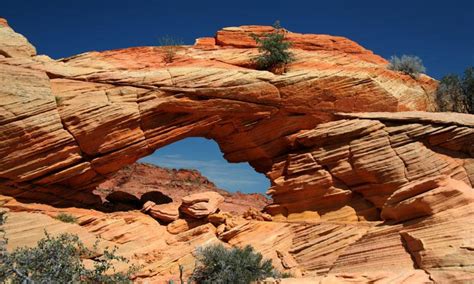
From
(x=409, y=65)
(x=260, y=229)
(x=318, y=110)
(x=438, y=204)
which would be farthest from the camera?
(x=409, y=65)

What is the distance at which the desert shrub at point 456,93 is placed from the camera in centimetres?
2094

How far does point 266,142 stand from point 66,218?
870cm

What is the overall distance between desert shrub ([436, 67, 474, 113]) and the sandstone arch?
5.58 ft

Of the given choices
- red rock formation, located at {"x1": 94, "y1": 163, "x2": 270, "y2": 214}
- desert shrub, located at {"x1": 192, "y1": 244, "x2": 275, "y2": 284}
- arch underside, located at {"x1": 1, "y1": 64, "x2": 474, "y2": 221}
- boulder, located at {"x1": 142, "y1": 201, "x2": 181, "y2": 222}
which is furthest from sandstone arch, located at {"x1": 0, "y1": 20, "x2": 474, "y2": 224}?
red rock formation, located at {"x1": 94, "y1": 163, "x2": 270, "y2": 214}

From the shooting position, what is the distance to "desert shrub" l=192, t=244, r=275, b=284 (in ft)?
42.7

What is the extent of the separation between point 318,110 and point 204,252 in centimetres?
779

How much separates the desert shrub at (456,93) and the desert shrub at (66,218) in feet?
56.6

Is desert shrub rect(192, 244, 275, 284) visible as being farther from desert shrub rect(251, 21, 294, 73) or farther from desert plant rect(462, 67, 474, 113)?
desert plant rect(462, 67, 474, 113)

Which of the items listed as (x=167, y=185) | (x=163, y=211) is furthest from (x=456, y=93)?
(x=167, y=185)

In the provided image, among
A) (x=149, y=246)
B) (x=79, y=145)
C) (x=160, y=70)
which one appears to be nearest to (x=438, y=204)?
(x=149, y=246)

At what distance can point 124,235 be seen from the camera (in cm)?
1612

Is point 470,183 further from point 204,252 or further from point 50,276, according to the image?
point 50,276

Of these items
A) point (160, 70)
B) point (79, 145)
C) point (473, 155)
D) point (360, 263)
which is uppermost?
point (160, 70)

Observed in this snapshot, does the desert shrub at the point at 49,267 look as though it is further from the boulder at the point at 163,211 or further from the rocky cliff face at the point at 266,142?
the boulder at the point at 163,211
